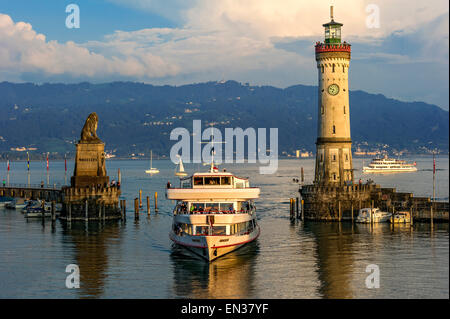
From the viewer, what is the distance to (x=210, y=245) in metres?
60.5

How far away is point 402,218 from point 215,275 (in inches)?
1357

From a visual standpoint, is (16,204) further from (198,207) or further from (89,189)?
(198,207)

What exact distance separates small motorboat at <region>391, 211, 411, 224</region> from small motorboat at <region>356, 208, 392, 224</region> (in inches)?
83.1

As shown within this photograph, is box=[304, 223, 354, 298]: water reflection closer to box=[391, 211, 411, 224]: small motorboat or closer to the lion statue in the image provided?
box=[391, 211, 411, 224]: small motorboat

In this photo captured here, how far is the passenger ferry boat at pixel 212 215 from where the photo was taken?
202 ft

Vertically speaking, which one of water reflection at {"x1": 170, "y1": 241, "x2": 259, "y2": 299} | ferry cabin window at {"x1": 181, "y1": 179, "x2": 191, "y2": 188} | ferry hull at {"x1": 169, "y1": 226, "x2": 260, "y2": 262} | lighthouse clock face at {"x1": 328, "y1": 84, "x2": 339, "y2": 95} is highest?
lighthouse clock face at {"x1": 328, "y1": 84, "x2": 339, "y2": 95}

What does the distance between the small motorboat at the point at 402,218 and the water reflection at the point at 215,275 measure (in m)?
22.4

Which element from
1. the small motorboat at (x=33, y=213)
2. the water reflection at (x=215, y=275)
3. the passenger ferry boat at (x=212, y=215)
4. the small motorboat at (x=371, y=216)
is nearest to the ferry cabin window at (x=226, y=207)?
the passenger ferry boat at (x=212, y=215)

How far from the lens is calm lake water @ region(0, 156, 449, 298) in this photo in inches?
2019

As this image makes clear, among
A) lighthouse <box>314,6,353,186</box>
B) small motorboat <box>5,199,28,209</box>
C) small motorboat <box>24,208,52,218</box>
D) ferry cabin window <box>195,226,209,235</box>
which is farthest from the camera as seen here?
small motorboat <box>5,199,28,209</box>

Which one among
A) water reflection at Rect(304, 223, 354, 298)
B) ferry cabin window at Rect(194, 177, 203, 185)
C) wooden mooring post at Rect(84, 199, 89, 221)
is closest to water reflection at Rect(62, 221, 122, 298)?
wooden mooring post at Rect(84, 199, 89, 221)

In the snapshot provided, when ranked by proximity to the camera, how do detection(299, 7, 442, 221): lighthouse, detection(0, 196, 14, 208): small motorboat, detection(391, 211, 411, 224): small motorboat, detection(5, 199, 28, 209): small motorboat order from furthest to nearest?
detection(0, 196, 14, 208): small motorboat
detection(5, 199, 28, 209): small motorboat
detection(299, 7, 442, 221): lighthouse
detection(391, 211, 411, 224): small motorboat
